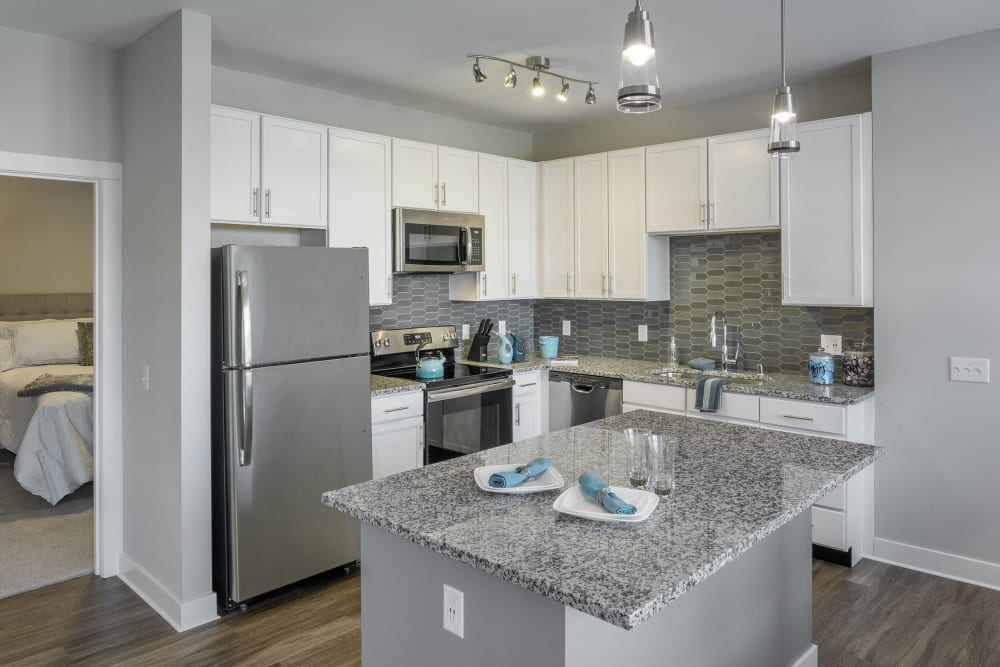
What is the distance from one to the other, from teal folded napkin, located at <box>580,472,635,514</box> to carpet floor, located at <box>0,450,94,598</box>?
9.75 ft

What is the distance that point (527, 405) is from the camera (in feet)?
14.8

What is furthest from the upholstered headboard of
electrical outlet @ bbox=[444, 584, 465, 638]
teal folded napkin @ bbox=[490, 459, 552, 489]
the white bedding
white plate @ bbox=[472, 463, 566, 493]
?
electrical outlet @ bbox=[444, 584, 465, 638]

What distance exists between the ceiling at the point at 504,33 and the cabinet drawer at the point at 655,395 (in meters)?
1.74

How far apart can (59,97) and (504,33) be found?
6.70ft

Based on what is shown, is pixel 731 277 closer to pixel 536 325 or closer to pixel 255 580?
pixel 536 325

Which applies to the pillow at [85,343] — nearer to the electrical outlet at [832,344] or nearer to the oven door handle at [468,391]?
the oven door handle at [468,391]

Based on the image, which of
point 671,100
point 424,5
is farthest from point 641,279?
point 424,5

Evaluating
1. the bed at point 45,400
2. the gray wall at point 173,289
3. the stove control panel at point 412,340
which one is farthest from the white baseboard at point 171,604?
the stove control panel at point 412,340

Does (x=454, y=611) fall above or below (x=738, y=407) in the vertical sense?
below

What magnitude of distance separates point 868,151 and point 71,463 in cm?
510

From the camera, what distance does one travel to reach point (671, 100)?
4.30 meters

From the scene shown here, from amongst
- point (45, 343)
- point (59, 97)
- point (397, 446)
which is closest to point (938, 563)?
point (397, 446)

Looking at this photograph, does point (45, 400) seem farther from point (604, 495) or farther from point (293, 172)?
point (604, 495)

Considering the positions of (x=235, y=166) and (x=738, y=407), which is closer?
(x=235, y=166)
